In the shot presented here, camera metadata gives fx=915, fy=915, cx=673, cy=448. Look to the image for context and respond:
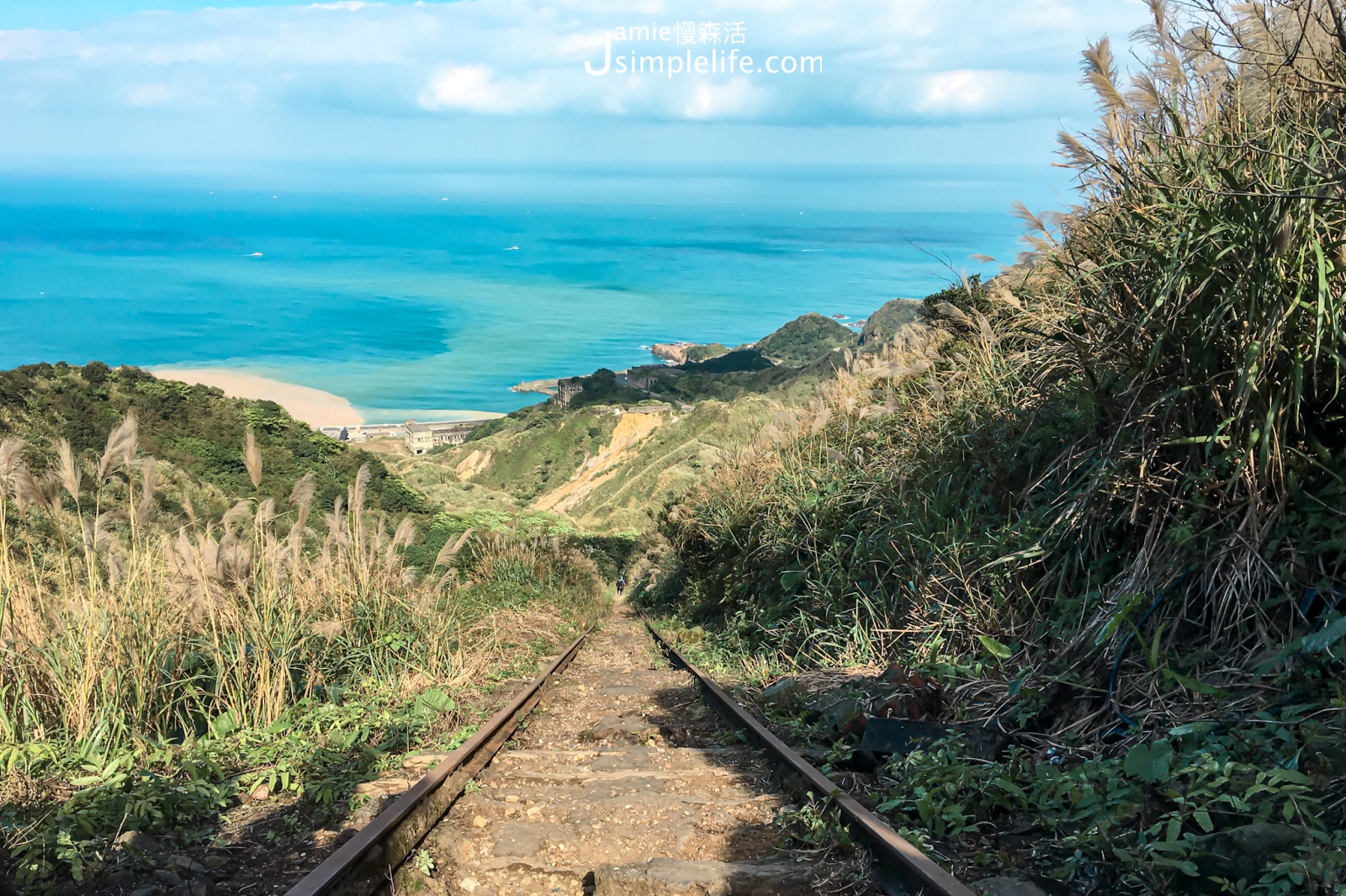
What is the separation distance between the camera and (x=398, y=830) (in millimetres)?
3326

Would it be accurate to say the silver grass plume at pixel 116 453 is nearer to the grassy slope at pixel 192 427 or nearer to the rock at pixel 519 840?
the rock at pixel 519 840

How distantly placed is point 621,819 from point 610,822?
0.06 m

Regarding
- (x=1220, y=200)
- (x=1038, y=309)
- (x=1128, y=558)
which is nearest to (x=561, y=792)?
(x=1128, y=558)

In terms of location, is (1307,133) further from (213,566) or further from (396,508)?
(396,508)

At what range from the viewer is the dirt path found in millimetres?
3150

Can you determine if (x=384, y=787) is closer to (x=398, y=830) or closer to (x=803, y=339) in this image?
(x=398, y=830)

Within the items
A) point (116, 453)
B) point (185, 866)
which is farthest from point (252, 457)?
point (185, 866)

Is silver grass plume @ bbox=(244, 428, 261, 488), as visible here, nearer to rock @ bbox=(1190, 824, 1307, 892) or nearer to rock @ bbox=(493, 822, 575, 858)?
rock @ bbox=(493, 822, 575, 858)

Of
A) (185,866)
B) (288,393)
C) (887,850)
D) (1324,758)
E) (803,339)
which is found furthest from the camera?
(288,393)

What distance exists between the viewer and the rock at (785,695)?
222 inches

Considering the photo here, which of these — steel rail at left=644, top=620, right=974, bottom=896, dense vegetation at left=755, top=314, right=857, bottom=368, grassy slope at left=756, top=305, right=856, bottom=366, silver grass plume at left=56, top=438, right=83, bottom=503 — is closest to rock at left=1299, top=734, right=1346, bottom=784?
steel rail at left=644, top=620, right=974, bottom=896

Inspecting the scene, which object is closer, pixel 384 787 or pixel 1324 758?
pixel 1324 758

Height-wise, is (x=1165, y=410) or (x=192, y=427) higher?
(x=192, y=427)

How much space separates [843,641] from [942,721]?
2268 millimetres
